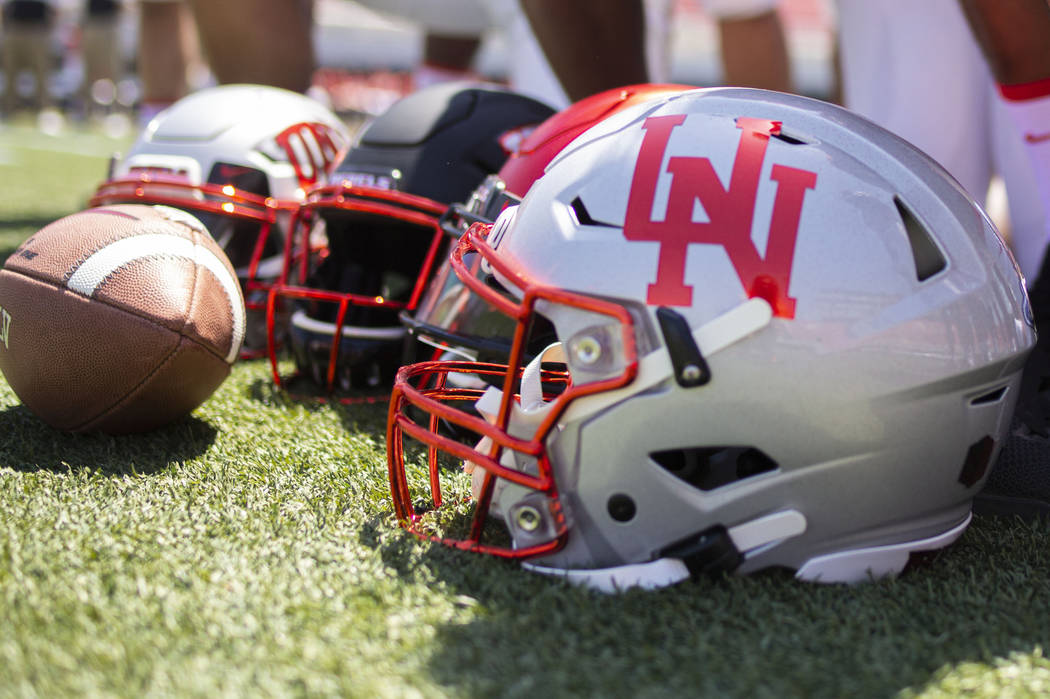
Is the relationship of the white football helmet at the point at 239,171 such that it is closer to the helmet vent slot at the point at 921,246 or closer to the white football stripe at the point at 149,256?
the white football stripe at the point at 149,256

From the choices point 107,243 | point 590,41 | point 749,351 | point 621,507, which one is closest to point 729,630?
point 621,507

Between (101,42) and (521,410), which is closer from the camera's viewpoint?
(521,410)

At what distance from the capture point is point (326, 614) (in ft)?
3.63

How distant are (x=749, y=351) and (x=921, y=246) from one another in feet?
0.79

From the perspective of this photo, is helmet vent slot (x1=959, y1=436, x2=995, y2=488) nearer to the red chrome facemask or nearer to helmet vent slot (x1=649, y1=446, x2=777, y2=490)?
helmet vent slot (x1=649, y1=446, x2=777, y2=490)

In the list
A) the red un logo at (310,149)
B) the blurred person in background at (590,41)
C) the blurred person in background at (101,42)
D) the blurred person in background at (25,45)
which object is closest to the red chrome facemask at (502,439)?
the red un logo at (310,149)

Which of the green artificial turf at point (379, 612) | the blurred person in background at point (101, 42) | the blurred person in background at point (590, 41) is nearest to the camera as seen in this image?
the green artificial turf at point (379, 612)

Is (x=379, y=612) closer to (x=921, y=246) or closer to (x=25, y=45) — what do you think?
(x=921, y=246)

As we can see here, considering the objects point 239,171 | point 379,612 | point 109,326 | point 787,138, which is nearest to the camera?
point 379,612

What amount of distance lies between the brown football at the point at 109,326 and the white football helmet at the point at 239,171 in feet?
1.29

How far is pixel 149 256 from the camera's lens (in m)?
1.63

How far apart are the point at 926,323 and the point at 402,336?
1104 mm

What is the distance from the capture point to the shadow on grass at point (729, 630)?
1.03 meters

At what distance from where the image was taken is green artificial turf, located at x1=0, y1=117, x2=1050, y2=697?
995 millimetres
